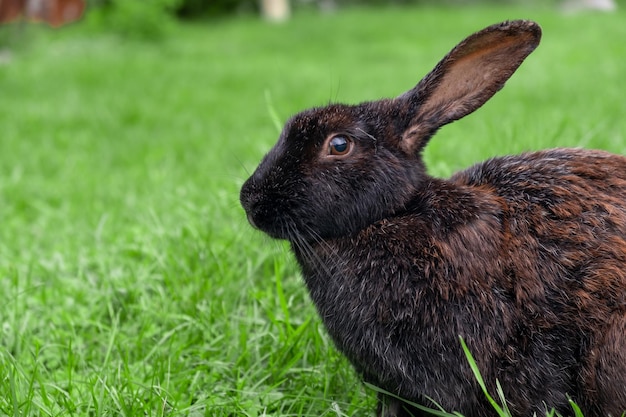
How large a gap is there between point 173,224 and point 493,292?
2.32m

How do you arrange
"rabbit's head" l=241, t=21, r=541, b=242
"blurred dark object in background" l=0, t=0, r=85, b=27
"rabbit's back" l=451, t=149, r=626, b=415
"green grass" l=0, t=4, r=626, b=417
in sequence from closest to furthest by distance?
"rabbit's back" l=451, t=149, r=626, b=415 < "rabbit's head" l=241, t=21, r=541, b=242 < "green grass" l=0, t=4, r=626, b=417 < "blurred dark object in background" l=0, t=0, r=85, b=27

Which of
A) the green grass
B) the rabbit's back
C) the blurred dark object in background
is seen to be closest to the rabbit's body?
the rabbit's back

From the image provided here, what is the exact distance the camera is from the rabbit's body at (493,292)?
2041 mm

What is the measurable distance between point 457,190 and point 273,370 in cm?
88

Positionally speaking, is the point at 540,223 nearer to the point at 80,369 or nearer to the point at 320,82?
the point at 80,369

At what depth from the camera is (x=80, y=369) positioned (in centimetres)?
276

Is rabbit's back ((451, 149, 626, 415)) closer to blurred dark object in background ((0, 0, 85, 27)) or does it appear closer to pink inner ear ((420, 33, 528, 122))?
pink inner ear ((420, 33, 528, 122))

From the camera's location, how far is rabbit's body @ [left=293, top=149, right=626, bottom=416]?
2041mm

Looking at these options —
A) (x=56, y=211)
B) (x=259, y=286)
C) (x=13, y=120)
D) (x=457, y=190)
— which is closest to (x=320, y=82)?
(x=13, y=120)

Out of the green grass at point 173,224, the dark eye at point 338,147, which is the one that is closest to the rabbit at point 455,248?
the dark eye at point 338,147

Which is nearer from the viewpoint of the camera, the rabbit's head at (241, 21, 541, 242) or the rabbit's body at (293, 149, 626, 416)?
the rabbit's body at (293, 149, 626, 416)

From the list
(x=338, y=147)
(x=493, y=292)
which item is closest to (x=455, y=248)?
(x=493, y=292)

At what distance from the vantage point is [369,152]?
7.41 feet

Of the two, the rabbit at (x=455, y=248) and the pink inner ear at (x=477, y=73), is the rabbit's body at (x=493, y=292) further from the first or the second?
the pink inner ear at (x=477, y=73)
